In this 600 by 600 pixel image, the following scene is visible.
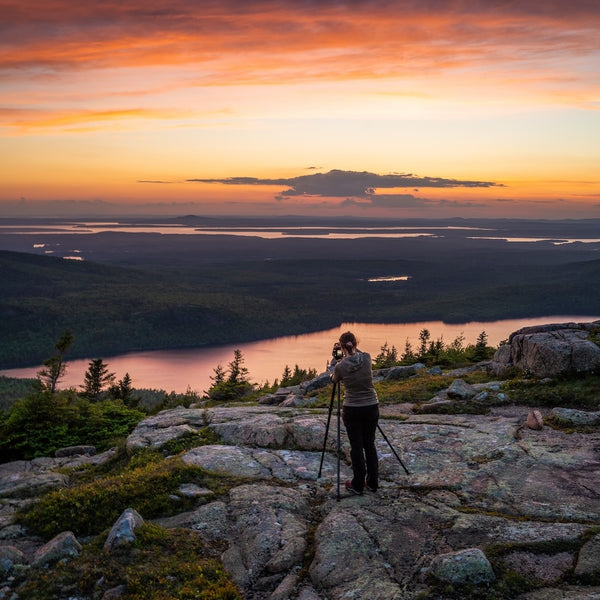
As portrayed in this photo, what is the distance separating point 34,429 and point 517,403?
17.3 meters

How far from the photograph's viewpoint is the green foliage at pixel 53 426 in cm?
2059

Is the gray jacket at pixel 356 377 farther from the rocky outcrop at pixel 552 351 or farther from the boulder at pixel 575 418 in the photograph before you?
the rocky outcrop at pixel 552 351

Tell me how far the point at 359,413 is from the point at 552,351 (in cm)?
1189

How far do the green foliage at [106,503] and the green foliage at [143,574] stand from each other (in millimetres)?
1356

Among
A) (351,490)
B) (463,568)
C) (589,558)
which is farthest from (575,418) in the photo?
(463,568)

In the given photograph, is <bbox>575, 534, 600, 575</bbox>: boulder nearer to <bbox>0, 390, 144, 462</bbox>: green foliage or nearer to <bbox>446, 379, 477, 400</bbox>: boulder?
<bbox>446, 379, 477, 400</bbox>: boulder

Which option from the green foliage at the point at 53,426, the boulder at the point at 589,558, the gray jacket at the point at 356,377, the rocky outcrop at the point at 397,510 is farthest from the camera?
the green foliage at the point at 53,426

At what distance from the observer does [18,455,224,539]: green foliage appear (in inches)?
448

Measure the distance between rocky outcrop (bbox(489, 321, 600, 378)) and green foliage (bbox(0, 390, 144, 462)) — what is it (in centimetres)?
1565

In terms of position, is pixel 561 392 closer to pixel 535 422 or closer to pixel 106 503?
pixel 535 422

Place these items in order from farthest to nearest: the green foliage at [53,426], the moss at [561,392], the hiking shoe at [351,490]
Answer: the green foliage at [53,426] < the moss at [561,392] < the hiking shoe at [351,490]

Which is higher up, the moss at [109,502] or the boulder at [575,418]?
the boulder at [575,418]

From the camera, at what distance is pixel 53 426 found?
21.8 m

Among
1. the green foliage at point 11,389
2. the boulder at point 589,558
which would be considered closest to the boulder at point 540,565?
the boulder at point 589,558
